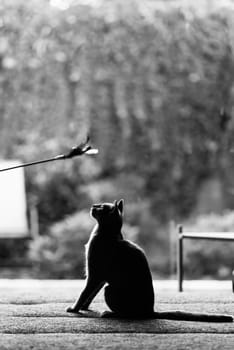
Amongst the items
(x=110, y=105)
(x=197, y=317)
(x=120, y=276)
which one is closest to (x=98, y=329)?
(x=120, y=276)

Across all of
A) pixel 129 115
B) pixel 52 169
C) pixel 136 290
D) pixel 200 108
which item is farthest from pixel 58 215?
pixel 136 290

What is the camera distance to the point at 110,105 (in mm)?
4488

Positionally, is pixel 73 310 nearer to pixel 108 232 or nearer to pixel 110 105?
pixel 108 232

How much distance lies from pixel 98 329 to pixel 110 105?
2436 millimetres

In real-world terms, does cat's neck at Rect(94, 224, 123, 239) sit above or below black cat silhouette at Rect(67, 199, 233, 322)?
above

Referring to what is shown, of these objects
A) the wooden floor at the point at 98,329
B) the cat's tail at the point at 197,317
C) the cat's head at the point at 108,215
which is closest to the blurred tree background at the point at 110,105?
the wooden floor at the point at 98,329

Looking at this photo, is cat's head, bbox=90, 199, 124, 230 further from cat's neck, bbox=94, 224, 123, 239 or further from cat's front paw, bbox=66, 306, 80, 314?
cat's front paw, bbox=66, 306, 80, 314

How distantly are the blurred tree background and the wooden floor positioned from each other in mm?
1764

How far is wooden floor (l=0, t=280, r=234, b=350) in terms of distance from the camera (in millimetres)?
2074

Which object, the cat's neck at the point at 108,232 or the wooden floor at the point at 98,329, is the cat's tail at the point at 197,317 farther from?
the cat's neck at the point at 108,232

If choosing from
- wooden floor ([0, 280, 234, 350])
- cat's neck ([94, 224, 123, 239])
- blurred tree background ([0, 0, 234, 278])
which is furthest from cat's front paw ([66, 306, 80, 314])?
blurred tree background ([0, 0, 234, 278])

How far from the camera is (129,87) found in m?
4.44

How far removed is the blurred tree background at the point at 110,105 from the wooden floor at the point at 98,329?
1764 mm

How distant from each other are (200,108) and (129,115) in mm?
512
